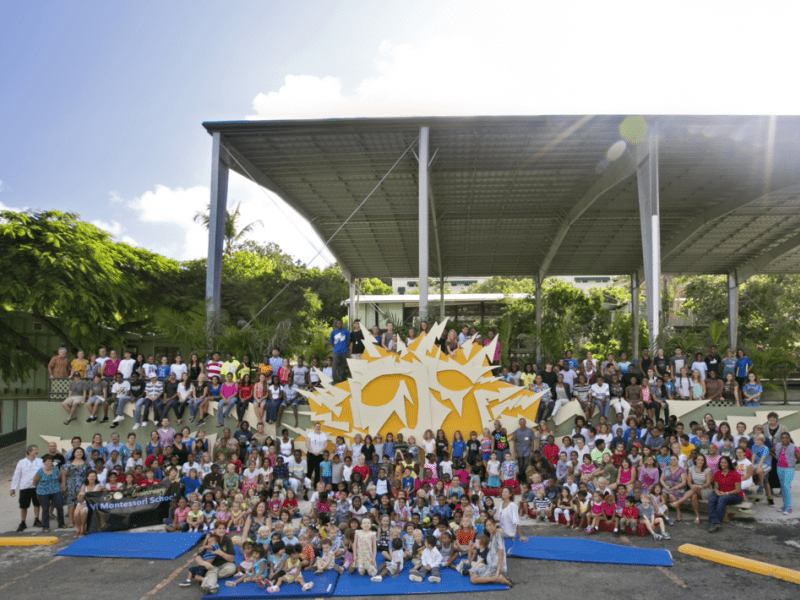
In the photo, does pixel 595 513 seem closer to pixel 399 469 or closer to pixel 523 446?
pixel 523 446

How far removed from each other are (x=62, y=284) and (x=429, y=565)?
1620cm

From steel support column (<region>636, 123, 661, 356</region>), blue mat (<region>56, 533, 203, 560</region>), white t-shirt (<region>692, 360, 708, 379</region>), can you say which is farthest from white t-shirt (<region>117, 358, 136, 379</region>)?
white t-shirt (<region>692, 360, 708, 379</region>)

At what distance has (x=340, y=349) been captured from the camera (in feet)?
48.8

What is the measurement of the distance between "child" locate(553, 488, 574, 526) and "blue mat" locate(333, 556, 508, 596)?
305cm

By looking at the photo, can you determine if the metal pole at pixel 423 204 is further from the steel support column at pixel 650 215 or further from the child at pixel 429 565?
the child at pixel 429 565

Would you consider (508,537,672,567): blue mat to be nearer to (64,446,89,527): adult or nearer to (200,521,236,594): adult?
(200,521,236,594): adult

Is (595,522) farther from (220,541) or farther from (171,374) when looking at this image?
(171,374)

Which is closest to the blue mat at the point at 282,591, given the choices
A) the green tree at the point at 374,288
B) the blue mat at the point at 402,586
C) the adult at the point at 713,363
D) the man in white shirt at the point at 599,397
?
the blue mat at the point at 402,586

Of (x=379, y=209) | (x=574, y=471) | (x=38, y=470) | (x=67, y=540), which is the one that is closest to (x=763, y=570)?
(x=574, y=471)

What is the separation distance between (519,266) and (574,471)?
78.6 ft

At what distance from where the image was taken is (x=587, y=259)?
32.8 m

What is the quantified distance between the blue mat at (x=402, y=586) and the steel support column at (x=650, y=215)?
33.0ft

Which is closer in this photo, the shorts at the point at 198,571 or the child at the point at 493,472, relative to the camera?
the shorts at the point at 198,571

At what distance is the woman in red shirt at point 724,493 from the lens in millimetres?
10086
